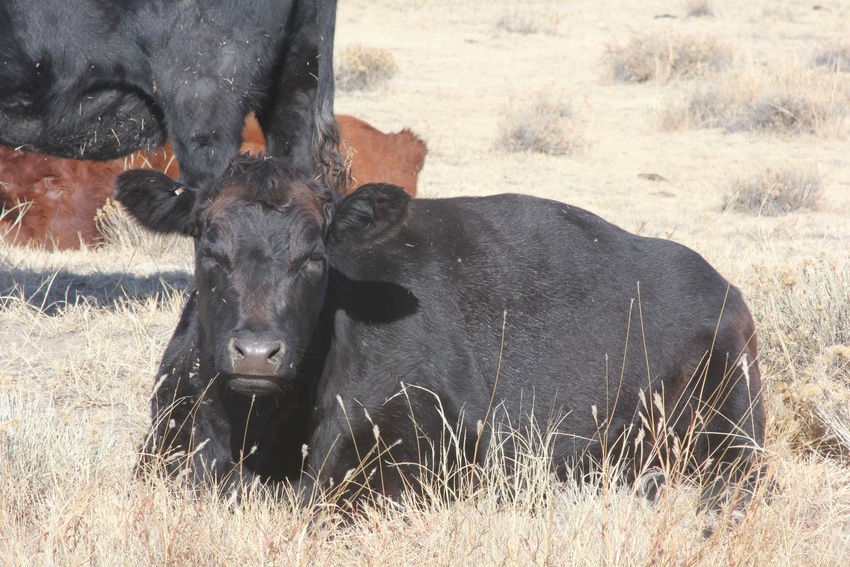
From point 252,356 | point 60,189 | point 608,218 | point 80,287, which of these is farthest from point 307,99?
point 608,218

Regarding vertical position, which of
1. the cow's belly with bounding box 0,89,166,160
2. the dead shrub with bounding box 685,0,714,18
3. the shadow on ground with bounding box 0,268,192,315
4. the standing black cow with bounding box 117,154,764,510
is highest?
the cow's belly with bounding box 0,89,166,160

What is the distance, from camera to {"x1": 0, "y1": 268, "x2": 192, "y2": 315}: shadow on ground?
6445 millimetres

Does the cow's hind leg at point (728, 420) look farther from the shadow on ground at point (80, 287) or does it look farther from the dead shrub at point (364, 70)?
the dead shrub at point (364, 70)

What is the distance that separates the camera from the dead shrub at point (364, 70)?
56.7ft

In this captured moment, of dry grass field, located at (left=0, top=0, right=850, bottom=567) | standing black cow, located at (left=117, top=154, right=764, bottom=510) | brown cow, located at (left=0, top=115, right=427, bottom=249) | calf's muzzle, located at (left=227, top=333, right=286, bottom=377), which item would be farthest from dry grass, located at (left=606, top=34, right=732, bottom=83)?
calf's muzzle, located at (left=227, top=333, right=286, bottom=377)

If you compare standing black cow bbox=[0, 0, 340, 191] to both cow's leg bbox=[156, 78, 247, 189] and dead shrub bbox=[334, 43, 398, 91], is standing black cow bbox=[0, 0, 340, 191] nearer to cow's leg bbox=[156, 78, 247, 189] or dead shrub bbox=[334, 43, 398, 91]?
cow's leg bbox=[156, 78, 247, 189]

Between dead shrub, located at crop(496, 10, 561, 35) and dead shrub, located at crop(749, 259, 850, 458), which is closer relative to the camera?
dead shrub, located at crop(749, 259, 850, 458)

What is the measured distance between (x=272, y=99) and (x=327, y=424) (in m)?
2.53

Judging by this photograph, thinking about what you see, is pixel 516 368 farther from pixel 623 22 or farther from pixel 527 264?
pixel 623 22

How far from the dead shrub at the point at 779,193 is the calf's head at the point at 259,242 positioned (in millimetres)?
6992

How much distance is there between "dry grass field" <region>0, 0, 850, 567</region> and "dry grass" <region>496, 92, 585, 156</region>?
0.03 m

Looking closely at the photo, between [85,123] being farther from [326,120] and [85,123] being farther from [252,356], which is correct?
[252,356]

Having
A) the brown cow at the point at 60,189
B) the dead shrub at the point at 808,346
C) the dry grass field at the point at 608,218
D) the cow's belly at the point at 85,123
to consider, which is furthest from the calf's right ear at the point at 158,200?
the brown cow at the point at 60,189

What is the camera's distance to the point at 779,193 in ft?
33.7
